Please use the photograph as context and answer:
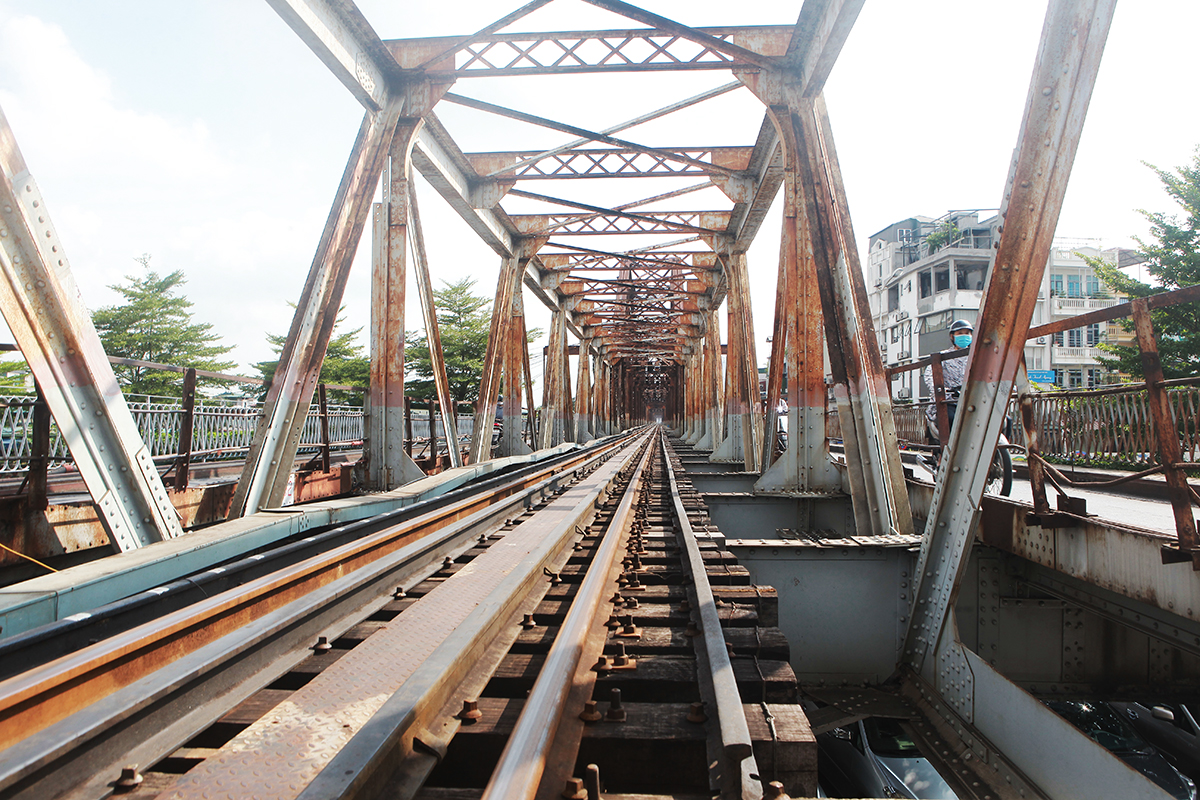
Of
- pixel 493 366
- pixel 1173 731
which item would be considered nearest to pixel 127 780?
pixel 1173 731

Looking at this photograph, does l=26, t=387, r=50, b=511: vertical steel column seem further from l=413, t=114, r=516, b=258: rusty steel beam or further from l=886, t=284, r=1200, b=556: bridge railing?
l=886, t=284, r=1200, b=556: bridge railing

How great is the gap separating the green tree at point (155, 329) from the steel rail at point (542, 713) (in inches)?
1212

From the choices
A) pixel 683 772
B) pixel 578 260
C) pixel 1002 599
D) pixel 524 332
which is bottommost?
pixel 1002 599

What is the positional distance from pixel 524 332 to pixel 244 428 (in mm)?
8956

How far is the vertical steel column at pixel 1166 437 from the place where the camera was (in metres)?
3.04

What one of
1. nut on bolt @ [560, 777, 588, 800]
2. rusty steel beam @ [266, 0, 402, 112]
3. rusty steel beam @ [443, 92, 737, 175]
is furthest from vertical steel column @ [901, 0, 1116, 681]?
rusty steel beam @ [443, 92, 737, 175]

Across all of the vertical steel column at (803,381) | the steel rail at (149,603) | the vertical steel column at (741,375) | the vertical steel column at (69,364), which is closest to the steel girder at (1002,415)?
the steel rail at (149,603)

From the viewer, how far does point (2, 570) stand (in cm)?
446

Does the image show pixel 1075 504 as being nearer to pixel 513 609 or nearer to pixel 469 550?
pixel 513 609

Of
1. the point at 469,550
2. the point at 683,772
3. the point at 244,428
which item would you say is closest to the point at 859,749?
the point at 469,550

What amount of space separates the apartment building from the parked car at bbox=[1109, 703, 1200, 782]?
33.1m

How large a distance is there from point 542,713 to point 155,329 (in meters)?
35.0

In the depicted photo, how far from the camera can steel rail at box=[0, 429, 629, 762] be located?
2.05m

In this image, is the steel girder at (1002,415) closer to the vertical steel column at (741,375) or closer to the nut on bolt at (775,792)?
the nut on bolt at (775,792)
